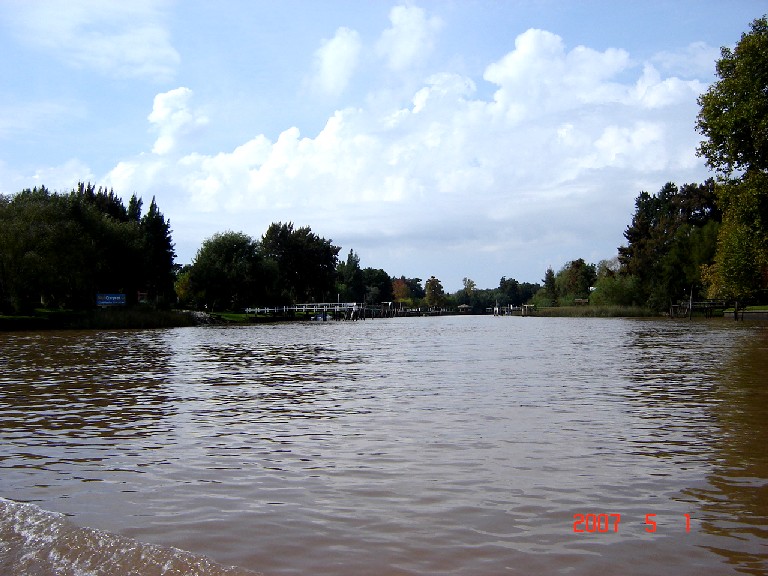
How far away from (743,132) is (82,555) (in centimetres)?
4422

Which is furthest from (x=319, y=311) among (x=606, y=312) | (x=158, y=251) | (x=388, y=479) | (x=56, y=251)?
(x=388, y=479)

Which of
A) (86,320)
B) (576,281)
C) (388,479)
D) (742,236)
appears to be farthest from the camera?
(576,281)

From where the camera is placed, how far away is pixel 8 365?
89.4 feet

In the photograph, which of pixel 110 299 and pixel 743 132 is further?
pixel 110 299

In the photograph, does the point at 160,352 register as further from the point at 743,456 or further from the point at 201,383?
the point at 743,456

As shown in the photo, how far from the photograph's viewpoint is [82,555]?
611cm

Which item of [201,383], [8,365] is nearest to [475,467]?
→ [201,383]

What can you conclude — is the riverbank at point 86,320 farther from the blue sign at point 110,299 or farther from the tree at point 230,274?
the tree at point 230,274

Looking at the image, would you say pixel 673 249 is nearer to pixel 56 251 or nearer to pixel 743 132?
pixel 743 132

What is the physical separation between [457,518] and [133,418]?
888 cm

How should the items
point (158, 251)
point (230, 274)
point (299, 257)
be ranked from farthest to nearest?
point (299, 257) < point (230, 274) < point (158, 251)

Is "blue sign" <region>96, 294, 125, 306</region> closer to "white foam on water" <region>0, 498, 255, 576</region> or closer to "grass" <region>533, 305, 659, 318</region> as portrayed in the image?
"white foam on water" <region>0, 498, 255, 576</region>
